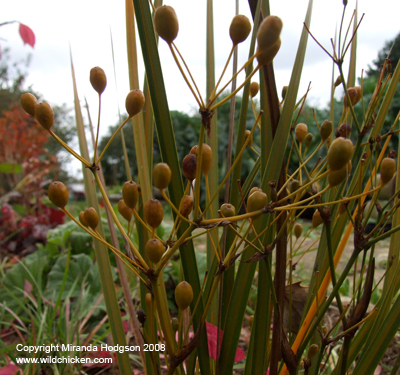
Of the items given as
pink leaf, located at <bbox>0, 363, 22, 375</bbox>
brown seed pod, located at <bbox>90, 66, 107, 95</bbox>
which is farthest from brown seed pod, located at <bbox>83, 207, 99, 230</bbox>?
pink leaf, located at <bbox>0, 363, 22, 375</bbox>

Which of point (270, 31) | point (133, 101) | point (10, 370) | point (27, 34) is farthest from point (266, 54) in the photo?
point (27, 34)

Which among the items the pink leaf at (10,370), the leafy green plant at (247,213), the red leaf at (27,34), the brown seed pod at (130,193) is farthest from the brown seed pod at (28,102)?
the red leaf at (27,34)

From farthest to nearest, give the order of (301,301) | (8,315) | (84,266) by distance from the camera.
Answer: (84,266), (8,315), (301,301)

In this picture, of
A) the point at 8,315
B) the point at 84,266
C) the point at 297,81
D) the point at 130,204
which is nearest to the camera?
the point at 130,204

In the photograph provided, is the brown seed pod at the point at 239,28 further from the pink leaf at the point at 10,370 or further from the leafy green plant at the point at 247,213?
the pink leaf at the point at 10,370

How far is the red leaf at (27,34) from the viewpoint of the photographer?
4.00 feet

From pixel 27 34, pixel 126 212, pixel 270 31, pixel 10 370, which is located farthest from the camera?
pixel 27 34

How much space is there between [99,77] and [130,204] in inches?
4.8

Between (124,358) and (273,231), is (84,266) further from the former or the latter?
(273,231)

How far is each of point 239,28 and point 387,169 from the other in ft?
0.55

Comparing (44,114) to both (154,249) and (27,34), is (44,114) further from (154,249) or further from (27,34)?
(27,34)

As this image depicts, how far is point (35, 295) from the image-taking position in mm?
1253

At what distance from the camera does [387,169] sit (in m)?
0.28

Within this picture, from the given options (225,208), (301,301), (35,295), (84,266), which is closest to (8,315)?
(35,295)
